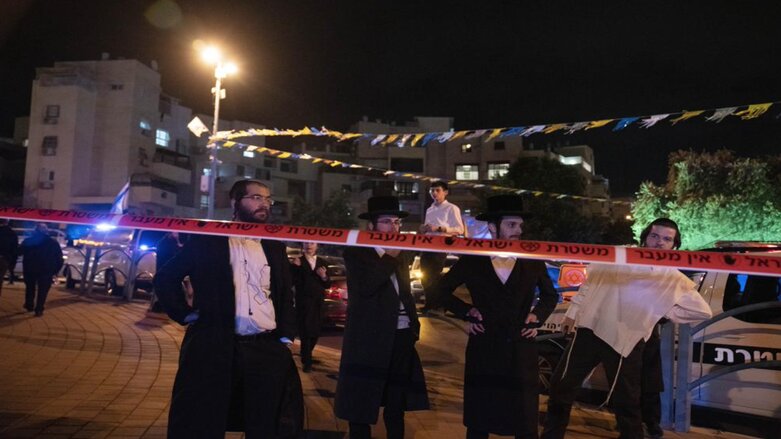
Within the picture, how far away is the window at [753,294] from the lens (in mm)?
5434

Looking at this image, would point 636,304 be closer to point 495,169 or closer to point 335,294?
point 335,294

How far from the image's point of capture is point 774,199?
23.1 metres

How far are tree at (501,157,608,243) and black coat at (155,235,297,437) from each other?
34.5 metres

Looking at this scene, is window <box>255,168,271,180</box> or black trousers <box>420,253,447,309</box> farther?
window <box>255,168,271,180</box>

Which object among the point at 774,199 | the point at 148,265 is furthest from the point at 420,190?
the point at 148,265

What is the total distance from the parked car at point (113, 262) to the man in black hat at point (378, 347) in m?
10.4

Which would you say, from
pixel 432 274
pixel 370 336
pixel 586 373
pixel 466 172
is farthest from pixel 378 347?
pixel 466 172

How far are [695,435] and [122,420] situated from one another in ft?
15.7

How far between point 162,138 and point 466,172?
24758 mm

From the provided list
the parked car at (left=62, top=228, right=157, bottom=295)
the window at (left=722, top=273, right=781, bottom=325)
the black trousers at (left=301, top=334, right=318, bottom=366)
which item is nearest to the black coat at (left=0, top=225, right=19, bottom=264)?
the parked car at (left=62, top=228, right=157, bottom=295)

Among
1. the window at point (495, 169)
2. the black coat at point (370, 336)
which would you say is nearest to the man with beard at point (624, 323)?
the black coat at point (370, 336)

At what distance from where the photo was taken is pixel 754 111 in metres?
7.50

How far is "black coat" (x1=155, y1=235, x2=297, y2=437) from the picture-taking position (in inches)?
125

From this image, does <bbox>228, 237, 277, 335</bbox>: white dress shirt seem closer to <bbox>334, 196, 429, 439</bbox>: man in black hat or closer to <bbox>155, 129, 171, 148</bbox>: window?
<bbox>334, 196, 429, 439</bbox>: man in black hat
